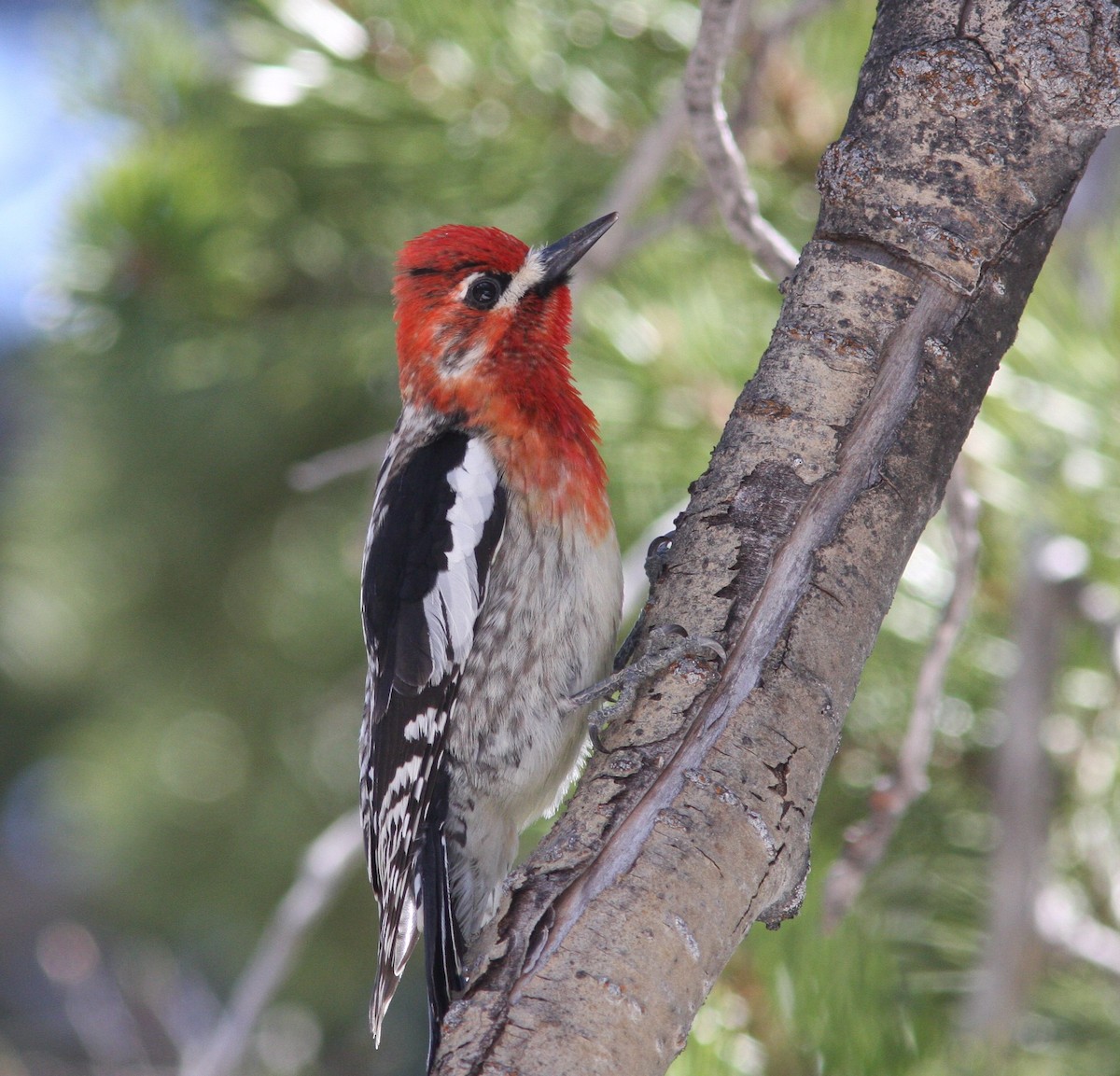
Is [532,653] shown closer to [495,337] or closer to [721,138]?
[495,337]

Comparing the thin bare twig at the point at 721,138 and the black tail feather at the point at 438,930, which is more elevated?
the thin bare twig at the point at 721,138

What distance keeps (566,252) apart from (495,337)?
246mm

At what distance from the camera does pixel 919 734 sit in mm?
1705

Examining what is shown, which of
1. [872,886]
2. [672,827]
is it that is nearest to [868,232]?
[672,827]

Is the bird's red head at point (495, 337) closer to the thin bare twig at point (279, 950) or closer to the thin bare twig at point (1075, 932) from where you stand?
the thin bare twig at point (279, 950)

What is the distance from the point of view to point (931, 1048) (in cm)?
156

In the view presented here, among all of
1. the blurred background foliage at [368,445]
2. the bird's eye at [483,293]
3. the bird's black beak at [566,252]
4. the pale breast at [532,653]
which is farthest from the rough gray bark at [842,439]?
the bird's eye at [483,293]

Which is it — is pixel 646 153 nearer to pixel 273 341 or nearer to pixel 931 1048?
pixel 273 341

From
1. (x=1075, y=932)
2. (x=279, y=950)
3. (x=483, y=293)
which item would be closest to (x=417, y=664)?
(x=279, y=950)

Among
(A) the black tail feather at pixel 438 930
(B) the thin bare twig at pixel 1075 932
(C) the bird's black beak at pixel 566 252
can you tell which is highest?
(C) the bird's black beak at pixel 566 252

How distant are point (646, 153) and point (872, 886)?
147 centimetres

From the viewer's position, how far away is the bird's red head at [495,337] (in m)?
2.33

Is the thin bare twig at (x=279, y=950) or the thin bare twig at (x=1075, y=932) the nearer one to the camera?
the thin bare twig at (x=1075, y=932)

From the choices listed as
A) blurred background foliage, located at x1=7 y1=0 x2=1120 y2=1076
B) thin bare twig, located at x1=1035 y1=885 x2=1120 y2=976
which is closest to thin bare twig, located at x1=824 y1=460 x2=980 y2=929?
blurred background foliage, located at x1=7 y1=0 x2=1120 y2=1076
